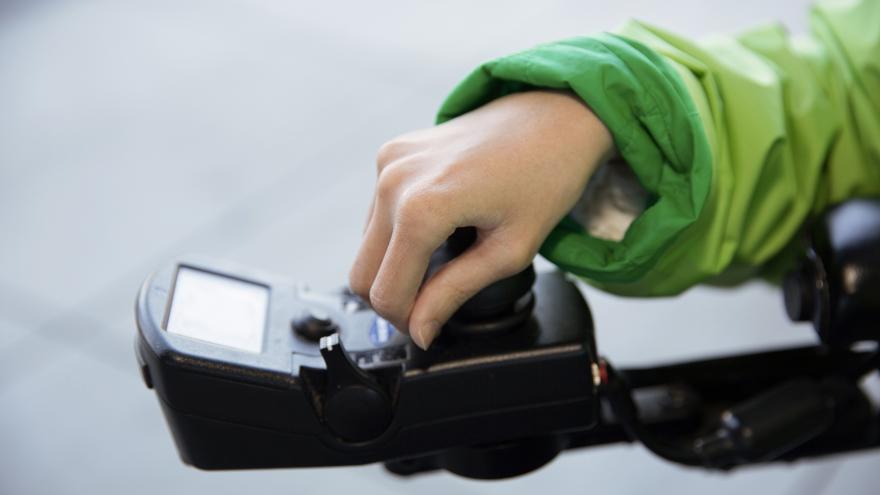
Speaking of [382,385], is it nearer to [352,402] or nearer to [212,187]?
[352,402]

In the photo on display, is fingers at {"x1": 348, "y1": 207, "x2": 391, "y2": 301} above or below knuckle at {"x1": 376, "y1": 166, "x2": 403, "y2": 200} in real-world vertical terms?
below

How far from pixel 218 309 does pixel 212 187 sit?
1346mm

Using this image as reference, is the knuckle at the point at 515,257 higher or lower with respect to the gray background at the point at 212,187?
higher

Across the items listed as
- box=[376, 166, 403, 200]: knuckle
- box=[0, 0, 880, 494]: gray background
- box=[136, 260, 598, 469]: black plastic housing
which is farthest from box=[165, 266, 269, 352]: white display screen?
box=[0, 0, 880, 494]: gray background

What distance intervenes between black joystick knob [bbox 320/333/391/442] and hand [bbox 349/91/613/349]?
4 centimetres

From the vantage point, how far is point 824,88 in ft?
2.60

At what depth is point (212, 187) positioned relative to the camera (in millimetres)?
1943

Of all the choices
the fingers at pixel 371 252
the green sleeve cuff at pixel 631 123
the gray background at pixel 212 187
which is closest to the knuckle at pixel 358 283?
the fingers at pixel 371 252

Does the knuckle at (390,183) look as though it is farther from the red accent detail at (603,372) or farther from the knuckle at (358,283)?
the red accent detail at (603,372)

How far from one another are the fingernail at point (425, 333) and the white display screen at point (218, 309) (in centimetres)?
9

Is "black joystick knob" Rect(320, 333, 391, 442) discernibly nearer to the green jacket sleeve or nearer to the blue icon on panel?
the blue icon on panel

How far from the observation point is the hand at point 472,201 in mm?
563

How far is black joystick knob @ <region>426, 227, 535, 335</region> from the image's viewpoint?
1.97 ft

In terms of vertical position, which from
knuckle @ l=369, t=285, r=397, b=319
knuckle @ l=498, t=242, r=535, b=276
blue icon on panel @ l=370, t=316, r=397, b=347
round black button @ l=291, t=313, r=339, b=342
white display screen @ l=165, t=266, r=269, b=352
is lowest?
blue icon on panel @ l=370, t=316, r=397, b=347
